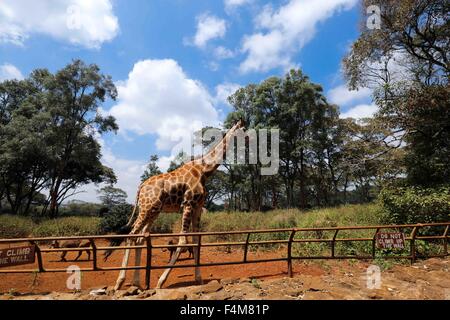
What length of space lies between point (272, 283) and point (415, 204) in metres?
8.38

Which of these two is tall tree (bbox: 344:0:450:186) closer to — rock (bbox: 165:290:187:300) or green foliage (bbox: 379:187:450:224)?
green foliage (bbox: 379:187:450:224)

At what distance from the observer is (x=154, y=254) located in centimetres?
1312

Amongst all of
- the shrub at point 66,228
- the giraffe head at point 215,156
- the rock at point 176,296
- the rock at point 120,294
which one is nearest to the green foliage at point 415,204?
the giraffe head at point 215,156

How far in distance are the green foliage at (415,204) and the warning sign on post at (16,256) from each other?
12257mm

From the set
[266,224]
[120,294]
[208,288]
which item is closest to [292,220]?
[266,224]

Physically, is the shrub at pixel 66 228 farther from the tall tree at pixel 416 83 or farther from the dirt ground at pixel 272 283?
the tall tree at pixel 416 83

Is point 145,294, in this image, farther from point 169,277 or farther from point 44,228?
point 44,228

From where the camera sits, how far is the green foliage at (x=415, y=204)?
11.5 metres

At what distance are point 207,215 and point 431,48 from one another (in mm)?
14773

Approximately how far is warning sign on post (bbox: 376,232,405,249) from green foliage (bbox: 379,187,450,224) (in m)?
4.84

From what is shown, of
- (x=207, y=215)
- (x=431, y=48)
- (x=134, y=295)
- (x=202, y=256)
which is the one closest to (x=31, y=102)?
(x=207, y=215)

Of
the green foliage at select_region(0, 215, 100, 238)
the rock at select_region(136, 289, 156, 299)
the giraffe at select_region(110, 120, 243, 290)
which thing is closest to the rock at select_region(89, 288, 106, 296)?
the rock at select_region(136, 289, 156, 299)

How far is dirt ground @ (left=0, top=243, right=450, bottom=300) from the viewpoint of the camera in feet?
18.9
